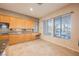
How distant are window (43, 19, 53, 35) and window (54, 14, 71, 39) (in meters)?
0.14

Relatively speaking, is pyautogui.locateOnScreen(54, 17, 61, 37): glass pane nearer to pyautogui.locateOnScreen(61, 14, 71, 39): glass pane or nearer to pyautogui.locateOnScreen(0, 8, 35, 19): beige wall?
pyautogui.locateOnScreen(61, 14, 71, 39): glass pane

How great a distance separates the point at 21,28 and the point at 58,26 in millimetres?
1110

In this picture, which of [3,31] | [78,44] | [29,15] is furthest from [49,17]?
[3,31]

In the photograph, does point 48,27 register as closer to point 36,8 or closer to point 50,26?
point 50,26

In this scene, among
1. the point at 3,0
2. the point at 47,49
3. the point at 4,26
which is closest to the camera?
the point at 3,0

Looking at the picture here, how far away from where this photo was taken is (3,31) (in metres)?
2.45

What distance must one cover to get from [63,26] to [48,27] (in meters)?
0.46

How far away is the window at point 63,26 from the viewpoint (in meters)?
2.66

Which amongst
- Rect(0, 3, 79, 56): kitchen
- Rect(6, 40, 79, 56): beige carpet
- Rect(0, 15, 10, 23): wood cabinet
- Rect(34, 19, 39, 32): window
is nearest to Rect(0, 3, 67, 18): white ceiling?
Rect(0, 3, 79, 56): kitchen

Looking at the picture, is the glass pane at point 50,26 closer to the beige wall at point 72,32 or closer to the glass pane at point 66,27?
the beige wall at point 72,32

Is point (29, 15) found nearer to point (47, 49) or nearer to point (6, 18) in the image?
point (6, 18)

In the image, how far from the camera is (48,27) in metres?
2.66

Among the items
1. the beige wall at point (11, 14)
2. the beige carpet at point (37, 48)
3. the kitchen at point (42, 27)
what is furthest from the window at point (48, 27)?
the beige wall at point (11, 14)

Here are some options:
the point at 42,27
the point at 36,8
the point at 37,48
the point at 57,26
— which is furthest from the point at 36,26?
the point at 37,48
